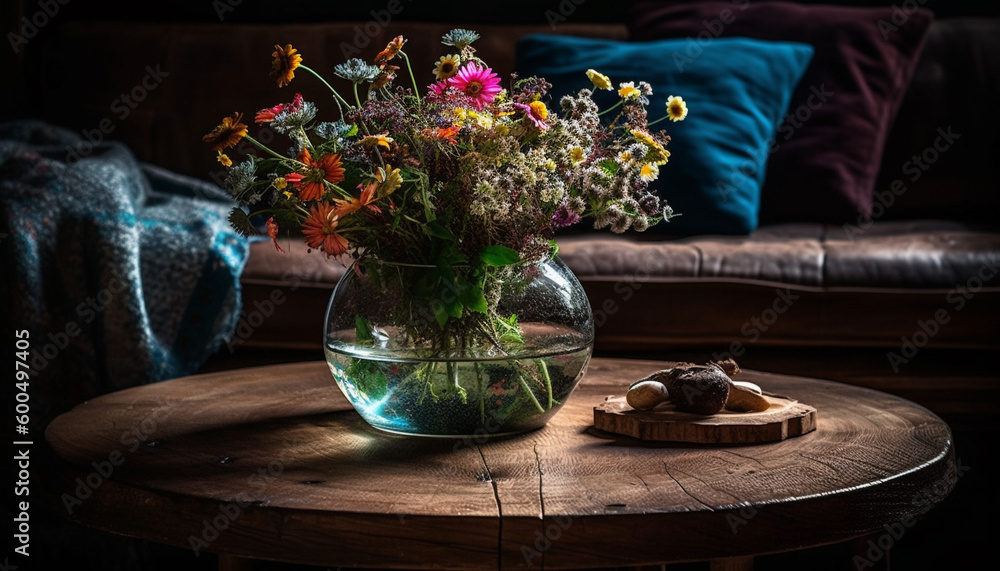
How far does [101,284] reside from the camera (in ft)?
6.15

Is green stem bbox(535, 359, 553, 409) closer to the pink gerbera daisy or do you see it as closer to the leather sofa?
the pink gerbera daisy

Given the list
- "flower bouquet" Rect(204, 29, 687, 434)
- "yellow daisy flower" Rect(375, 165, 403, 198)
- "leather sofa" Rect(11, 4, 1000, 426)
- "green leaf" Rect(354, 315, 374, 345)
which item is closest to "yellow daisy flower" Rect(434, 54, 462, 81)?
"flower bouquet" Rect(204, 29, 687, 434)

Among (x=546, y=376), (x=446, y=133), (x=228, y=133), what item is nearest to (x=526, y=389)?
(x=546, y=376)

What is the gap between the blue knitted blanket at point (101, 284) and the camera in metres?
1.87

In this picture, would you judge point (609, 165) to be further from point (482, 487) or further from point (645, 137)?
point (482, 487)

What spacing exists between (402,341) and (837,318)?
1049mm

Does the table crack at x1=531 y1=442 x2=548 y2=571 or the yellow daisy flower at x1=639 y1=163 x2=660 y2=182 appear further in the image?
the yellow daisy flower at x1=639 y1=163 x2=660 y2=182

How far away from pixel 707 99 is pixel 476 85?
1366mm

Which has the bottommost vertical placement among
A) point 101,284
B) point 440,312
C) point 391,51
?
point 101,284

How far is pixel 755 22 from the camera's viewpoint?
244 centimetres

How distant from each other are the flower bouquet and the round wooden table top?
50mm

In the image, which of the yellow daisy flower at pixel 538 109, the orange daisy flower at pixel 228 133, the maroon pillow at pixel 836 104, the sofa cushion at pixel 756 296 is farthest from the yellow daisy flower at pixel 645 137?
the maroon pillow at pixel 836 104

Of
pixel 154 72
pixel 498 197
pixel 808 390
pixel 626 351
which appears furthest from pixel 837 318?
pixel 154 72

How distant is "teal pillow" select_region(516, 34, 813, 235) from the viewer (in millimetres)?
2146
